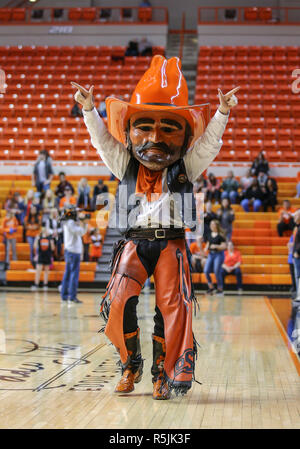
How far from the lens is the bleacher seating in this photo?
17.2m

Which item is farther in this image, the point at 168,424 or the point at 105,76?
the point at 105,76

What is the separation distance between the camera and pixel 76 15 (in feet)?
70.8

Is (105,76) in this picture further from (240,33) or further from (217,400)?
(217,400)

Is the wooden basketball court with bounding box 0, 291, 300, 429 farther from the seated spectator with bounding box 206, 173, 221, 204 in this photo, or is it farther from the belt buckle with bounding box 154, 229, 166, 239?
the seated spectator with bounding box 206, 173, 221, 204

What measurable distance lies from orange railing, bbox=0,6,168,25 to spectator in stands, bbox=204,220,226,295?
11262 millimetres

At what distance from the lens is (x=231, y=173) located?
597 inches

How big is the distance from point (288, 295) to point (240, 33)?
11.2 meters

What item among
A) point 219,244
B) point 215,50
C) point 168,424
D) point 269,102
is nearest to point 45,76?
point 215,50

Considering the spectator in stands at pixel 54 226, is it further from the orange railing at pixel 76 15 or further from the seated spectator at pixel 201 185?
the orange railing at pixel 76 15

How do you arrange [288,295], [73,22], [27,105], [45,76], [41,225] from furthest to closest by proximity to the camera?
[73,22] → [45,76] → [27,105] → [41,225] → [288,295]

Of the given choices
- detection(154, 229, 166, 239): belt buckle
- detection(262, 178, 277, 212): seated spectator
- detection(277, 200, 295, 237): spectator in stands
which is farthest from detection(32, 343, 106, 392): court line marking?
detection(262, 178, 277, 212): seated spectator

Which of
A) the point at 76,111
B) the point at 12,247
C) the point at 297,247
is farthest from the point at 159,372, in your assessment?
the point at 76,111

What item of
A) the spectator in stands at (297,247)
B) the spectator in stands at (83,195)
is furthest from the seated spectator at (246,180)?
the spectator in stands at (297,247)

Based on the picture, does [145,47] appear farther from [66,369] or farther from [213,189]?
[66,369]
